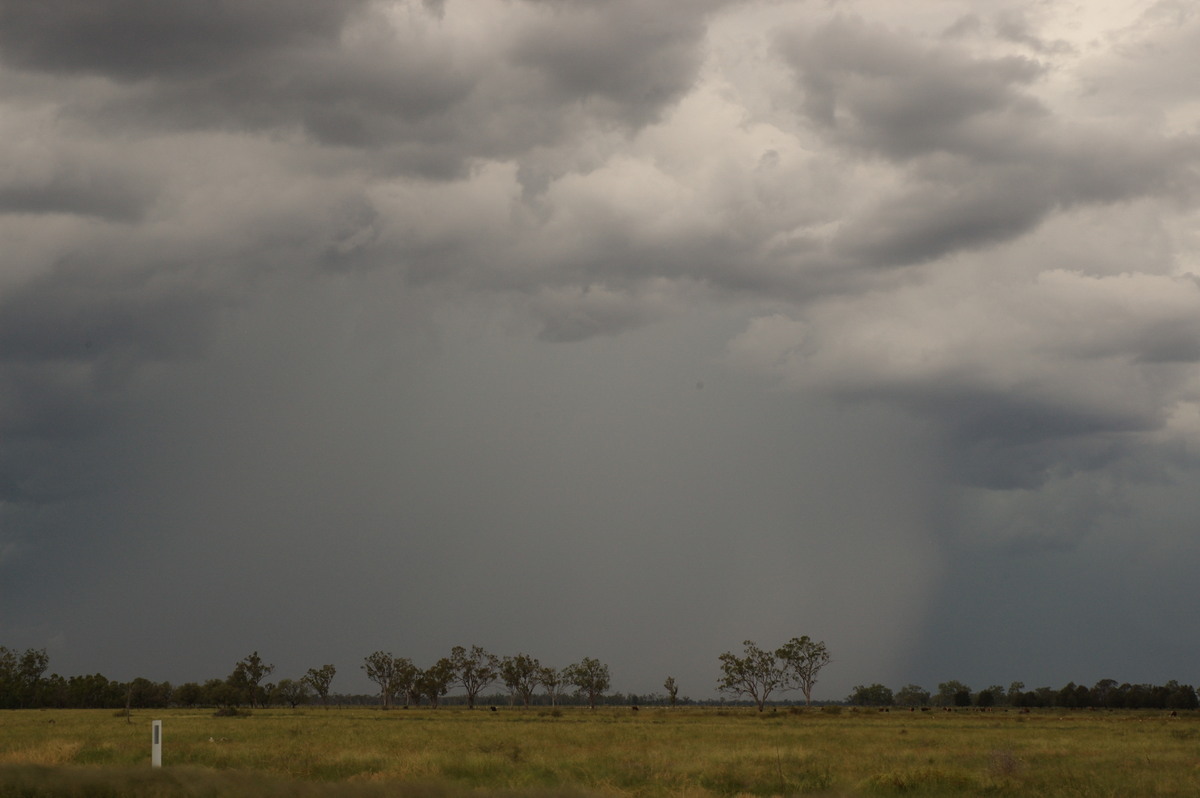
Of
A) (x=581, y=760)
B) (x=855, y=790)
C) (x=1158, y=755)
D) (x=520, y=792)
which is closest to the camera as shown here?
(x=520, y=792)

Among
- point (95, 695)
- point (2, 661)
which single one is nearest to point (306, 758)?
point (95, 695)

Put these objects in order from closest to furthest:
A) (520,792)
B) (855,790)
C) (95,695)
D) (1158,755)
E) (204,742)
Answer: (520,792)
(855,790)
(1158,755)
(204,742)
(95,695)

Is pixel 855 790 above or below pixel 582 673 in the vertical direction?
above

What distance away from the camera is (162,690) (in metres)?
187

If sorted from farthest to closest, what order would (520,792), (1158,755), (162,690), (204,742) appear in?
(162,690) → (204,742) → (1158,755) → (520,792)

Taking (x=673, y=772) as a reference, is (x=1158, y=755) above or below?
below

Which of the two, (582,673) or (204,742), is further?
(582,673)

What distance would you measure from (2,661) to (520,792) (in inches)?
8276

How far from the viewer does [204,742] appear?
4353 centimetres

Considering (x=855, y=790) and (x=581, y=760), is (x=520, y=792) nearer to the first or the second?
(x=855, y=790)

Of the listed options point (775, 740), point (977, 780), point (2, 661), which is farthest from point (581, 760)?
point (2, 661)

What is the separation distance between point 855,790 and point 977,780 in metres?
3.98

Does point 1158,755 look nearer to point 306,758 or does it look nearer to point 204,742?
point 306,758

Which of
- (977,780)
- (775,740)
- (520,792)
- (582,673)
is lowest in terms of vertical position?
(582,673)
